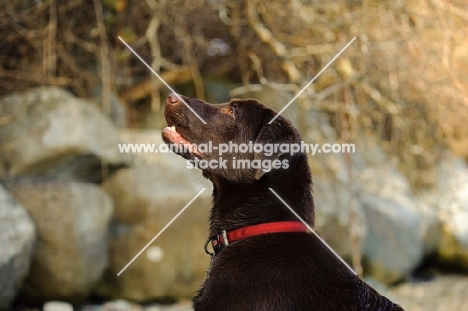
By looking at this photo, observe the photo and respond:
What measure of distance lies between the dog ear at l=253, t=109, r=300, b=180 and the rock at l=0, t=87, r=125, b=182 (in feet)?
10.3

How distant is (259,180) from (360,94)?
447 cm

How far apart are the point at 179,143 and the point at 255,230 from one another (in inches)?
24.3

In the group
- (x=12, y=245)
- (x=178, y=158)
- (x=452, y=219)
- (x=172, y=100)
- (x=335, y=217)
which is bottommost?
(x=452, y=219)

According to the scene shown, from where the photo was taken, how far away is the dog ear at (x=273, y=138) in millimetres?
2721

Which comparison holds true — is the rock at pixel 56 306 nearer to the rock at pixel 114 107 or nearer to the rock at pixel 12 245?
the rock at pixel 12 245

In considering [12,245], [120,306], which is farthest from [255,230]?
[120,306]

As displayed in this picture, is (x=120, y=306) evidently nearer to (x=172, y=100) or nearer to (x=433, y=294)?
(x=172, y=100)

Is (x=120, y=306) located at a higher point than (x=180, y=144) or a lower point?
lower

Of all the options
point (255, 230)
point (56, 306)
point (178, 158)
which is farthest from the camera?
point (178, 158)

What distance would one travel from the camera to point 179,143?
302 cm

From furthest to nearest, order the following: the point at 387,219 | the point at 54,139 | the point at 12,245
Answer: the point at 387,219, the point at 54,139, the point at 12,245

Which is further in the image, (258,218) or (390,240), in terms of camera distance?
(390,240)

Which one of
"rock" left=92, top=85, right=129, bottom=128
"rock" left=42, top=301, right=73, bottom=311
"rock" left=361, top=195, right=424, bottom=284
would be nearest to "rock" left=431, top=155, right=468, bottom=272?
"rock" left=361, top=195, right=424, bottom=284

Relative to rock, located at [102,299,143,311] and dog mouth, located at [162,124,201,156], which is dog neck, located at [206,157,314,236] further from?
rock, located at [102,299,143,311]
